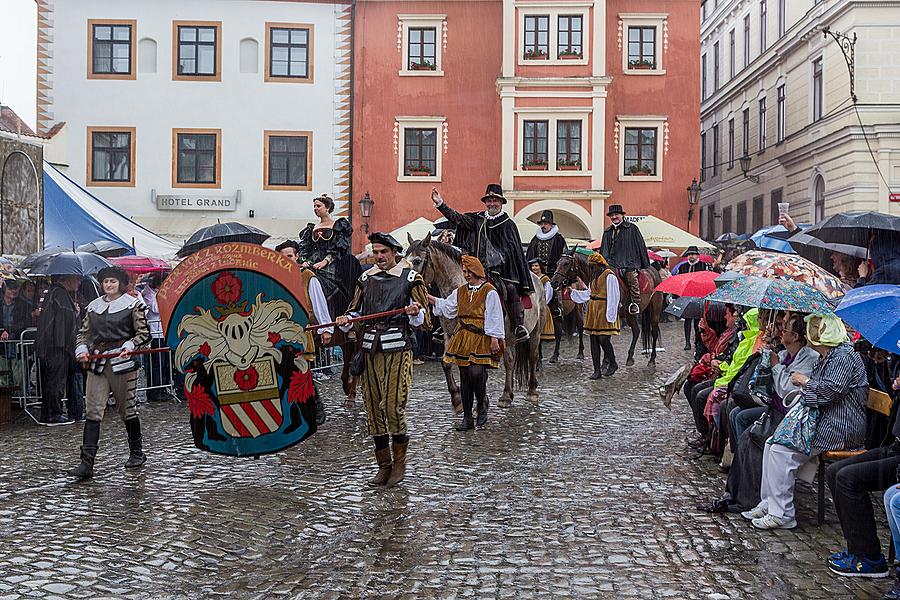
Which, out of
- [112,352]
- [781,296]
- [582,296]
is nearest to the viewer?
[781,296]

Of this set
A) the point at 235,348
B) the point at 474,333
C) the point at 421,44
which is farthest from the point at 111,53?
the point at 235,348

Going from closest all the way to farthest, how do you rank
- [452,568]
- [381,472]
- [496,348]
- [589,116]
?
[452,568]
[381,472]
[496,348]
[589,116]

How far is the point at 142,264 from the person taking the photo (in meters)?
17.5

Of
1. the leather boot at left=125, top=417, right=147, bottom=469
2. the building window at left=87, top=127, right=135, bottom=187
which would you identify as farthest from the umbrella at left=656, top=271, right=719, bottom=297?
the building window at left=87, top=127, right=135, bottom=187

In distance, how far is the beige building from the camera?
3186 centimetres

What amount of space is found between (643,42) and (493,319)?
84.5ft

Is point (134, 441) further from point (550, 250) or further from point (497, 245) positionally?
point (550, 250)

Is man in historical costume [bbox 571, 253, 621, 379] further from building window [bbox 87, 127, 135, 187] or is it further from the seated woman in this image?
building window [bbox 87, 127, 135, 187]

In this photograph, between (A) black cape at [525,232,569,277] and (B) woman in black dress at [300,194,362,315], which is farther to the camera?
(A) black cape at [525,232,569,277]

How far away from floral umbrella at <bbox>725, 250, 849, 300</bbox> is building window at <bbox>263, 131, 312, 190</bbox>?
1034 inches

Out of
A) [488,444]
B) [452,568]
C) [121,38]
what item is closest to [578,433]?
[488,444]

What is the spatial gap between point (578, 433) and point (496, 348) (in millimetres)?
1267

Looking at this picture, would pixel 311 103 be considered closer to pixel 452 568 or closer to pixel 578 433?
pixel 578 433

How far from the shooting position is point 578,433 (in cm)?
1099
